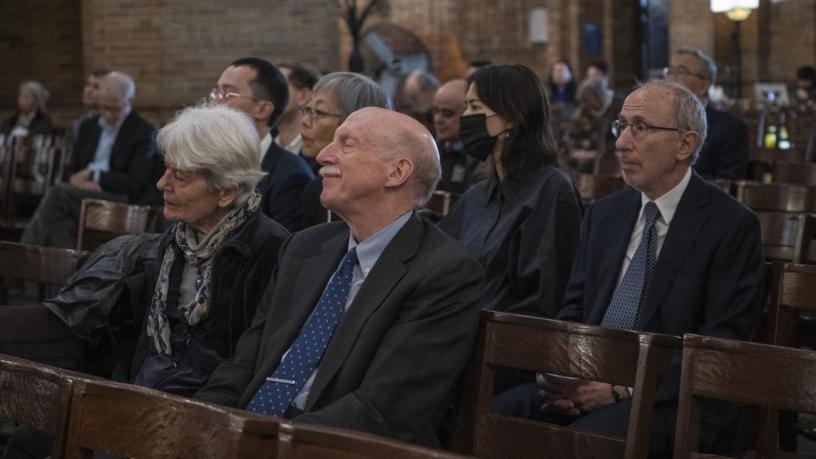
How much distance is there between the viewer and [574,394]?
3711 millimetres

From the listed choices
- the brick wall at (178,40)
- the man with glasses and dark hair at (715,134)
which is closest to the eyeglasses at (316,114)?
the man with glasses and dark hair at (715,134)

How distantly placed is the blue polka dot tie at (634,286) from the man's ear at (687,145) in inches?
9.1

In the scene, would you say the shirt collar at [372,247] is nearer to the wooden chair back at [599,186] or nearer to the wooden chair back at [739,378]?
the wooden chair back at [739,378]

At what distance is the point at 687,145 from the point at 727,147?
3.57 meters

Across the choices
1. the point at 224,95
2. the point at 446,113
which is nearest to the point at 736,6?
the point at 446,113

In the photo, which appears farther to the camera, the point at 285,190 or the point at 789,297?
the point at 285,190

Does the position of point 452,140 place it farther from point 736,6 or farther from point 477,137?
point 736,6

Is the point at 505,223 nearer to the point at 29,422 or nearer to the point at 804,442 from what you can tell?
the point at 804,442

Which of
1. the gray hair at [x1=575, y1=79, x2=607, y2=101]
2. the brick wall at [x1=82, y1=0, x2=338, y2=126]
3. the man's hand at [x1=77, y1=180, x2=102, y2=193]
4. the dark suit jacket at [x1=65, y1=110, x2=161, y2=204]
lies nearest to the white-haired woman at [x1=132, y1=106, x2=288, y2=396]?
the dark suit jacket at [x1=65, y1=110, x2=161, y2=204]

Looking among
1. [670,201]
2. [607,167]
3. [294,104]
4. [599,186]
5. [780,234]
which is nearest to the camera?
[670,201]

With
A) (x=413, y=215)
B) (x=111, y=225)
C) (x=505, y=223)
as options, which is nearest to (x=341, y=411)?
(x=413, y=215)

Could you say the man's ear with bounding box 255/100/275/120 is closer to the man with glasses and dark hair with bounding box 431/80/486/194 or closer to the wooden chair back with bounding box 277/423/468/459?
the man with glasses and dark hair with bounding box 431/80/486/194

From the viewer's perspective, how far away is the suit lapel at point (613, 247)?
4.13 m

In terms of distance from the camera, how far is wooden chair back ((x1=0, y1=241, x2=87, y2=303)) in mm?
4609
